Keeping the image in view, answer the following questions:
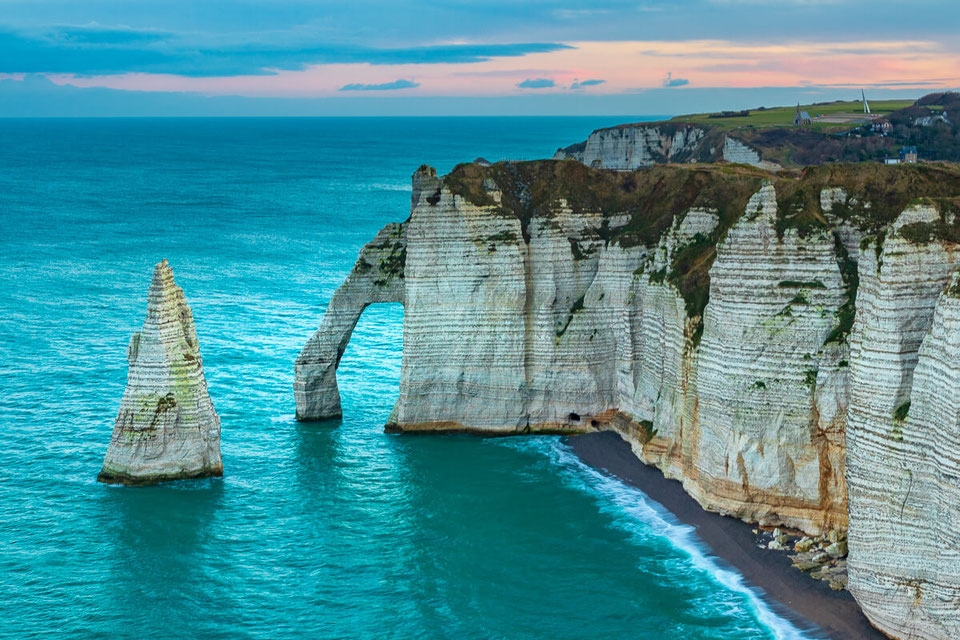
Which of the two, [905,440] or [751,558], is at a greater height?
[905,440]

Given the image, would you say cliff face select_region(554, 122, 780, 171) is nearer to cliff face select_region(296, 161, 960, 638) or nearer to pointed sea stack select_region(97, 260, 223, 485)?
cliff face select_region(296, 161, 960, 638)

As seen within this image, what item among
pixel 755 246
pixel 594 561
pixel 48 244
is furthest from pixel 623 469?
pixel 48 244

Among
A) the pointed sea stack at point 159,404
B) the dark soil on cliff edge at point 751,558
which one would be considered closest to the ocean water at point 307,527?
the dark soil on cliff edge at point 751,558

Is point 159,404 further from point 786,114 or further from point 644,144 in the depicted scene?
point 786,114

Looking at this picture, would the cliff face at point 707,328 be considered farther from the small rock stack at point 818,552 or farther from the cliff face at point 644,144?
the cliff face at point 644,144

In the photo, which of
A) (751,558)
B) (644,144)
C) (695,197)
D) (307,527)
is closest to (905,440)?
(751,558)

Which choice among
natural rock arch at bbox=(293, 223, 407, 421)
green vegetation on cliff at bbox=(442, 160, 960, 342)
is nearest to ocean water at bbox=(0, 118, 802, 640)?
natural rock arch at bbox=(293, 223, 407, 421)

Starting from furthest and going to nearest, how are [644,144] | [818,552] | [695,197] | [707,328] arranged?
[644,144], [695,197], [707,328], [818,552]
